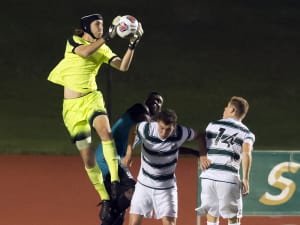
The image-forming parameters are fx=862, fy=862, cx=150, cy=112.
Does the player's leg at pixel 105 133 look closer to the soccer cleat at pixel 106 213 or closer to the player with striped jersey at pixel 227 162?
the soccer cleat at pixel 106 213

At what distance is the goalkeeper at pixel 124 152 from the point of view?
9023 mm

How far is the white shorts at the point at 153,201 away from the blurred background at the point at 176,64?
9.95m

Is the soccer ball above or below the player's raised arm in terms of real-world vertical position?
above

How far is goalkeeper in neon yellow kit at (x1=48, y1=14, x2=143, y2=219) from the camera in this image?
883 centimetres

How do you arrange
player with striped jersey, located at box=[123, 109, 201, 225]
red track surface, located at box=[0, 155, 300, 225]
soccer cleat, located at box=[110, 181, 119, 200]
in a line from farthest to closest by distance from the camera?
red track surface, located at box=[0, 155, 300, 225], soccer cleat, located at box=[110, 181, 119, 200], player with striped jersey, located at box=[123, 109, 201, 225]

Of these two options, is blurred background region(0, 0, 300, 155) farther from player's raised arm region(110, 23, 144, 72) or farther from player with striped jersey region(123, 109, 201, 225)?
player with striped jersey region(123, 109, 201, 225)

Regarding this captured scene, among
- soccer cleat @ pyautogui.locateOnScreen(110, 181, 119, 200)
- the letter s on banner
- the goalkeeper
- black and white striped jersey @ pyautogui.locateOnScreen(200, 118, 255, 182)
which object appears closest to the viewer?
black and white striped jersey @ pyautogui.locateOnScreen(200, 118, 255, 182)

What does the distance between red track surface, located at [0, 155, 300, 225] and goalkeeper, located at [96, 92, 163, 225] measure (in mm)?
3284

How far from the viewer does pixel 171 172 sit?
350 inches

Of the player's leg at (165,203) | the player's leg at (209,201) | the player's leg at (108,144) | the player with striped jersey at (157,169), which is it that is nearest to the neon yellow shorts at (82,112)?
the player's leg at (108,144)

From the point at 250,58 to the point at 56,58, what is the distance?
6.78m

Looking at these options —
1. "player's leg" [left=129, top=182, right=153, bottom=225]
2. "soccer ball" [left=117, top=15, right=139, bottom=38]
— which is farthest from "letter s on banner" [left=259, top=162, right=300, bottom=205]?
"soccer ball" [left=117, top=15, right=139, bottom=38]

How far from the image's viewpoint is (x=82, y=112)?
898cm

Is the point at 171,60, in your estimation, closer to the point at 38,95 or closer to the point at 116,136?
the point at 38,95
